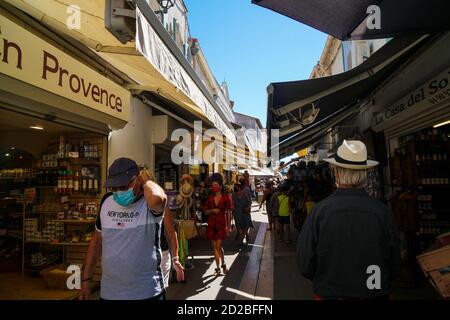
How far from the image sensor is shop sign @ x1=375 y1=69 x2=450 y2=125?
14.0ft

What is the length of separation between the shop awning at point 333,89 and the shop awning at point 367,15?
1.23 m

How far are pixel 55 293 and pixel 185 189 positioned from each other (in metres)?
2.96

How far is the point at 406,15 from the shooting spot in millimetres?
3490

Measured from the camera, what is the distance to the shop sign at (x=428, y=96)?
4.26 metres

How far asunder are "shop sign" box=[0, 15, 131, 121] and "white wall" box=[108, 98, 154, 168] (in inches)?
49.4

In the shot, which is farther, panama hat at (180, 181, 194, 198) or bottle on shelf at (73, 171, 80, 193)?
panama hat at (180, 181, 194, 198)

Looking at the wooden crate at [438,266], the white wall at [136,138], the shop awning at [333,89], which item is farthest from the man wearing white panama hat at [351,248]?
the white wall at [136,138]

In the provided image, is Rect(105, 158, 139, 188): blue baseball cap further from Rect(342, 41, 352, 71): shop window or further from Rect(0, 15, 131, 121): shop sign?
Rect(342, 41, 352, 71): shop window
